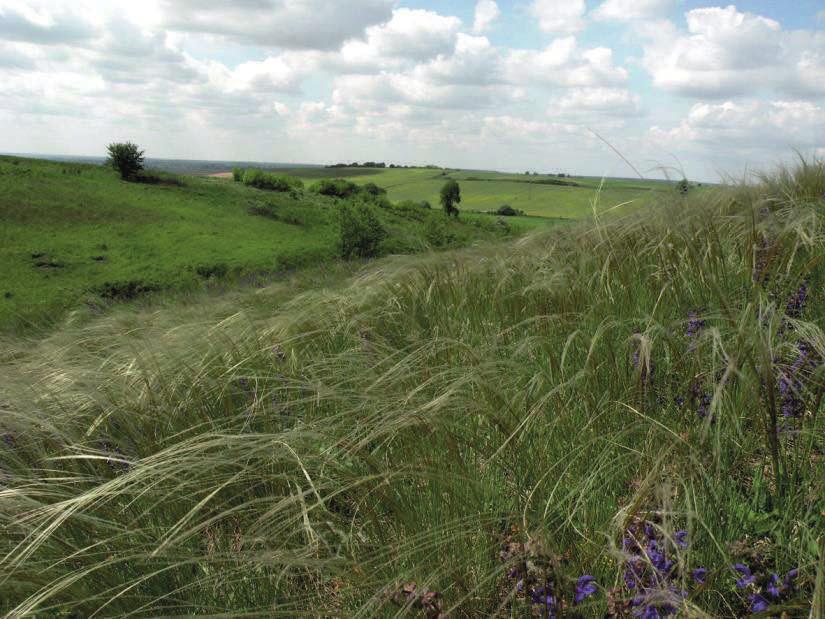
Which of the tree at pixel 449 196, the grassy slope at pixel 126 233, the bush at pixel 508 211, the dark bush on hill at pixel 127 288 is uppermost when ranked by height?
the tree at pixel 449 196

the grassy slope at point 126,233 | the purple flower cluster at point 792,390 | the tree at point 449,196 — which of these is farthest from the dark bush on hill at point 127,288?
the tree at point 449,196

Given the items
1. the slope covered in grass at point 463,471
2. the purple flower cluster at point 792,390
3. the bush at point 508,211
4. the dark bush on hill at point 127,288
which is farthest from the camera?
the bush at point 508,211

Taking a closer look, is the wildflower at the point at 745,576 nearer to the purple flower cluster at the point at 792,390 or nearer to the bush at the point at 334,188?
the purple flower cluster at the point at 792,390

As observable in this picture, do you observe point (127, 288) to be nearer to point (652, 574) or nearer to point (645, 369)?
point (645, 369)

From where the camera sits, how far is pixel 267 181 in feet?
162

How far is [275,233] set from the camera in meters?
37.4

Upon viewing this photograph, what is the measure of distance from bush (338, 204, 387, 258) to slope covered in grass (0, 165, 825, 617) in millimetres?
30590

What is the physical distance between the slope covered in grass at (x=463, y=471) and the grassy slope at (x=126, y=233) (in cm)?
2199

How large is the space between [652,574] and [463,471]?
20.5 inches

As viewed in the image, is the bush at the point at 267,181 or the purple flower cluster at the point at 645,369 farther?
the bush at the point at 267,181

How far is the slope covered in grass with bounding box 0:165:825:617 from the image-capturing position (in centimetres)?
117

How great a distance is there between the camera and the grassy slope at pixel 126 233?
2730 cm

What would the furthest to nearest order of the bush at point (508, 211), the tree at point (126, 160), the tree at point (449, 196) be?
1. the tree at point (449, 196)
2. the bush at point (508, 211)
3. the tree at point (126, 160)

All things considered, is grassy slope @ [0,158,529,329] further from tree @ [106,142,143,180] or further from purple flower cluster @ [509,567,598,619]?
purple flower cluster @ [509,567,598,619]
